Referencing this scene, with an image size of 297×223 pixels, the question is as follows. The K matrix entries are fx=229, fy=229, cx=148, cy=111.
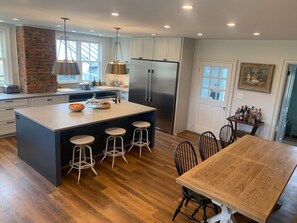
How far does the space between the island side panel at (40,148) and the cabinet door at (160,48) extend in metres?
3.50

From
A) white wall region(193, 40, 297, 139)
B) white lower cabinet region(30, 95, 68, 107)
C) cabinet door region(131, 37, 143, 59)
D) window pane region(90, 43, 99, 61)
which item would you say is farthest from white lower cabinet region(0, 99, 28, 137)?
white wall region(193, 40, 297, 139)

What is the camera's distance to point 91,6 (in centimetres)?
257

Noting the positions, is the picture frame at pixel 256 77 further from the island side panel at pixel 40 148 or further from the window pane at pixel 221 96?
the island side panel at pixel 40 148

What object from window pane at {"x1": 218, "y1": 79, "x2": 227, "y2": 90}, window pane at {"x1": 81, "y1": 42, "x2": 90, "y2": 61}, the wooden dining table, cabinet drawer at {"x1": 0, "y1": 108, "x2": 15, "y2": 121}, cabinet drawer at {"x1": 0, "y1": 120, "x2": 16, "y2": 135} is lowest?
cabinet drawer at {"x1": 0, "y1": 120, "x2": 16, "y2": 135}

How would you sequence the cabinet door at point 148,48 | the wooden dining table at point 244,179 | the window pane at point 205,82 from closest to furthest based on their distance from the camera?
the wooden dining table at point 244,179
the window pane at point 205,82
the cabinet door at point 148,48

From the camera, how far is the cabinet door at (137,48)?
6.30m

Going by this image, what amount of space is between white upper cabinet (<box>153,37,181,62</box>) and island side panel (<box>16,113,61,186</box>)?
3489 mm

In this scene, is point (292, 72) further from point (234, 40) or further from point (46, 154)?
point (46, 154)

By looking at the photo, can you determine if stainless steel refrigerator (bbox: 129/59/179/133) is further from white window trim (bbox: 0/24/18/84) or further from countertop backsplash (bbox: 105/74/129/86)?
white window trim (bbox: 0/24/18/84)

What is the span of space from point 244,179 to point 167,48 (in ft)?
13.5

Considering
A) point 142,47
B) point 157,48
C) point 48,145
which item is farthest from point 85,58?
point 48,145

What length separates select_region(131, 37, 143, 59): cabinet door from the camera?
630cm

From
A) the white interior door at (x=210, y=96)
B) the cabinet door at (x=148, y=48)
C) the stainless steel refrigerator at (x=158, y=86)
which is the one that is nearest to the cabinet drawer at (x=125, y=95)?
the stainless steel refrigerator at (x=158, y=86)

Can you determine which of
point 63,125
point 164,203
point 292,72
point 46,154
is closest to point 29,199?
point 46,154
